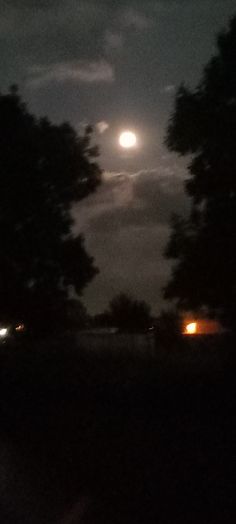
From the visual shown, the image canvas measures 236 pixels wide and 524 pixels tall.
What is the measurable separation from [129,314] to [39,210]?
3734 cm

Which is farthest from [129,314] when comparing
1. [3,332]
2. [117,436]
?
[117,436]

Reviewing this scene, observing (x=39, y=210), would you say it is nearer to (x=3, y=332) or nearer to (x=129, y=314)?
(x=3, y=332)

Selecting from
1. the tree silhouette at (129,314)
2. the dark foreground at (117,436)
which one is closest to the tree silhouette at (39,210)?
the dark foreground at (117,436)

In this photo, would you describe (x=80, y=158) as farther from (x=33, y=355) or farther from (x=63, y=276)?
(x=33, y=355)

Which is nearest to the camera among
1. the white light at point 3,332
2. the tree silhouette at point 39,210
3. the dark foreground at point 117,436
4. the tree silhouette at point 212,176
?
the dark foreground at point 117,436

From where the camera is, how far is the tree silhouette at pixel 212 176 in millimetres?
33781

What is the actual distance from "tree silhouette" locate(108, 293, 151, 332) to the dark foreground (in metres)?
39.2

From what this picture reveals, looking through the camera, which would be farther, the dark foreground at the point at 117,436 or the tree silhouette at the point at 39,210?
the tree silhouette at the point at 39,210

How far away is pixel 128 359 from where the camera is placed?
32.5 meters

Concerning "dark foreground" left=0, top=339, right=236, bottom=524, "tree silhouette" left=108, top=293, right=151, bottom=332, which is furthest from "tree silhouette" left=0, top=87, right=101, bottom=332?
"tree silhouette" left=108, top=293, right=151, bottom=332

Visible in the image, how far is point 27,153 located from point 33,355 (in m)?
9.23

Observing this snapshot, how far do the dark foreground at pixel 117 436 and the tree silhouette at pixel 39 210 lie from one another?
474 centimetres

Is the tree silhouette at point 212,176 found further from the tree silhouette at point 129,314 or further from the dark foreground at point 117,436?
the tree silhouette at point 129,314

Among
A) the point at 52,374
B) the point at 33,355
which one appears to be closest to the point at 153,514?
the point at 52,374
